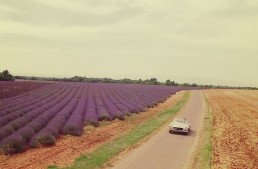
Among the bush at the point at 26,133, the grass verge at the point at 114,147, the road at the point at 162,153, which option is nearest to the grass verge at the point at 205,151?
the road at the point at 162,153

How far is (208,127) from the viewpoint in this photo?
28.3m

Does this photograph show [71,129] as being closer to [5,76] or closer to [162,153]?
[162,153]

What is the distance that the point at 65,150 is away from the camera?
60.1ft

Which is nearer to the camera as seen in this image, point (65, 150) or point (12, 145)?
point (12, 145)

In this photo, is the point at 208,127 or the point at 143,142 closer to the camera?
the point at 143,142

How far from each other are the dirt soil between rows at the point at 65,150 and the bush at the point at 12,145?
30 cm

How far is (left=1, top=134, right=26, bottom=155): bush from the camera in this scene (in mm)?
16656

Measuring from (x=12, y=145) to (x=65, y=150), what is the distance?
264 centimetres

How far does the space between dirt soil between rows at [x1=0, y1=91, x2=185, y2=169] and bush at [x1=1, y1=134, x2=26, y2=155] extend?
300 millimetres

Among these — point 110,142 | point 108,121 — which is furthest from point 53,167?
point 108,121

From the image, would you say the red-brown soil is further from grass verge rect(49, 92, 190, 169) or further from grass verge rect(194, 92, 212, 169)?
grass verge rect(194, 92, 212, 169)

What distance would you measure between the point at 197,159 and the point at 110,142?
17.3ft

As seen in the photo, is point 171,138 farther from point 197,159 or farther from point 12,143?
point 12,143

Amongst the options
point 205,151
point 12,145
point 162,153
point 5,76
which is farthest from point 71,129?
point 5,76
